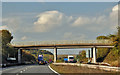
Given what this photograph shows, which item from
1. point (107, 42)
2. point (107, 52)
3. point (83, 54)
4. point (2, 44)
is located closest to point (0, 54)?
point (2, 44)

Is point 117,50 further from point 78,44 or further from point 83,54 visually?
point 83,54

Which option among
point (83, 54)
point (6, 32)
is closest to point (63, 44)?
point (6, 32)

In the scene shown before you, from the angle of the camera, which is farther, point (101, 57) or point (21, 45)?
point (101, 57)

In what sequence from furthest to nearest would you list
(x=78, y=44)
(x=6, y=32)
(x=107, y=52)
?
1. (x=6, y=32)
2. (x=107, y=52)
3. (x=78, y=44)

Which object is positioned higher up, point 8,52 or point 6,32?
point 6,32

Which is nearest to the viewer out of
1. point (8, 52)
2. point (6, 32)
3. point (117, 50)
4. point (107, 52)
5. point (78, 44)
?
point (117, 50)

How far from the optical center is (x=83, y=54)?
413 feet

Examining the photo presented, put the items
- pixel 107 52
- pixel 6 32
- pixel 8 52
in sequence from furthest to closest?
pixel 6 32 < pixel 107 52 < pixel 8 52

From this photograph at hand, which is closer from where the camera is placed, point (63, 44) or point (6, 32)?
point (63, 44)

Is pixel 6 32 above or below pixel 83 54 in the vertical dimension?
above

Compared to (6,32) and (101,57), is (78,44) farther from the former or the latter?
(6,32)

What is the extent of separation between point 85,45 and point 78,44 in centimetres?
248

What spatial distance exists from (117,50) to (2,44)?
41.3 metres

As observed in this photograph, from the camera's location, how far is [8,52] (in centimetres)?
8562
